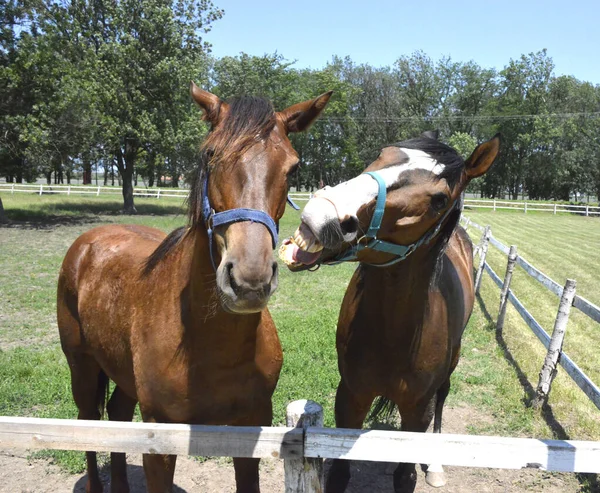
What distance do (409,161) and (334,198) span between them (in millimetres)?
557

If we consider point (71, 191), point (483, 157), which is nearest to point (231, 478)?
point (483, 157)

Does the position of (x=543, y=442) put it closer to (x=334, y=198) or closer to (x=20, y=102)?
(x=334, y=198)

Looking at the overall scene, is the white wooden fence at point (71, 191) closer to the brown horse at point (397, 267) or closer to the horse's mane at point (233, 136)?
the brown horse at point (397, 267)

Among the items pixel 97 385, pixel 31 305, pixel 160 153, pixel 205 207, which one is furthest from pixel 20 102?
pixel 205 207

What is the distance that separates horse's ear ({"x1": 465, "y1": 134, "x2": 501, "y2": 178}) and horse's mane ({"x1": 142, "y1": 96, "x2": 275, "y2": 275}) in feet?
3.58

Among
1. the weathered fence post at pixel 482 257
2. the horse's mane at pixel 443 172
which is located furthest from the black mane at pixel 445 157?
the weathered fence post at pixel 482 257

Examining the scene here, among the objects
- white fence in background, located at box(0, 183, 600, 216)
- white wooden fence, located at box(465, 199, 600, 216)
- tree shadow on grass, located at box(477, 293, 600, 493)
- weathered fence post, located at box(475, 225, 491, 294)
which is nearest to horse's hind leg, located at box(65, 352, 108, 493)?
tree shadow on grass, located at box(477, 293, 600, 493)

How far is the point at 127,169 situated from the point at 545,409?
2384cm

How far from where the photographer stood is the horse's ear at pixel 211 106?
215 centimetres

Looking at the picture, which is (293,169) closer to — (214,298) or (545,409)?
(214,298)

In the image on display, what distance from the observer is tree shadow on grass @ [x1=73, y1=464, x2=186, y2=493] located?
342 cm

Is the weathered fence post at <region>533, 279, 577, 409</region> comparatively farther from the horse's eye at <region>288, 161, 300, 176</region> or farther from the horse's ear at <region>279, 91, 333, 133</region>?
the horse's eye at <region>288, 161, 300, 176</region>

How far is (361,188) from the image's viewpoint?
2.10 metres

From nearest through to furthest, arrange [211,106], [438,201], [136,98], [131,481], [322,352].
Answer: [211,106] → [438,201] → [131,481] → [322,352] → [136,98]
